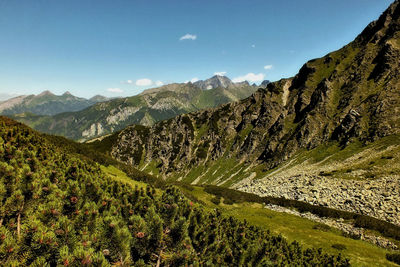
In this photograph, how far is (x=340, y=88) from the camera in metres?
132

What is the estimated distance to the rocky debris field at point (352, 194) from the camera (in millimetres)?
48156

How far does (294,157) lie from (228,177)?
151ft

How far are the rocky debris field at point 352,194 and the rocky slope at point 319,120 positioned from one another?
4844mm

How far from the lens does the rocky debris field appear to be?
158 ft

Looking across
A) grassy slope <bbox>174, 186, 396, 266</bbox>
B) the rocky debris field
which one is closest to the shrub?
grassy slope <bbox>174, 186, 396, 266</bbox>

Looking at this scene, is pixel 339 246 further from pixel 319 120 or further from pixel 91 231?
pixel 319 120

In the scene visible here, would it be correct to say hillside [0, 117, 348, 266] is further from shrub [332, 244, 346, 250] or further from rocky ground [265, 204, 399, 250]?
rocky ground [265, 204, 399, 250]

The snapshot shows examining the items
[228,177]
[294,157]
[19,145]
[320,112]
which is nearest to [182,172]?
[228,177]

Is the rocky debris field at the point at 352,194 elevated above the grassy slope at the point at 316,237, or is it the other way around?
the grassy slope at the point at 316,237

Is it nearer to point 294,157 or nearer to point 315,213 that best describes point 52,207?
point 315,213

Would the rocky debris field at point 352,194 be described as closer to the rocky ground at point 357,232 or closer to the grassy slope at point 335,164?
the grassy slope at point 335,164

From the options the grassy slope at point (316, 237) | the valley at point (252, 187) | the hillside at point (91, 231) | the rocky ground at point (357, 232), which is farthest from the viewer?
the rocky ground at point (357, 232)

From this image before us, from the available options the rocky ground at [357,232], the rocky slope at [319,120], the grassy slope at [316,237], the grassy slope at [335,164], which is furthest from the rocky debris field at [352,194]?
the grassy slope at [316,237]

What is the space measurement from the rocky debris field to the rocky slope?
4844 millimetres
